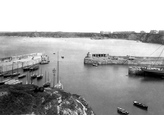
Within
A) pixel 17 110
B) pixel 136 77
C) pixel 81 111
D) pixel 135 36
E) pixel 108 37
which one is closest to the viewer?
pixel 17 110

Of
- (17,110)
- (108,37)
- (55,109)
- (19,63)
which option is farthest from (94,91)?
(108,37)

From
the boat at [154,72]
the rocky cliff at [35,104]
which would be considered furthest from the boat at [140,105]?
the boat at [154,72]

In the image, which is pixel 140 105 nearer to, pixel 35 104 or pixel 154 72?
pixel 35 104

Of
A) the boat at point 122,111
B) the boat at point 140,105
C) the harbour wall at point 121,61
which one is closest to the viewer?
the boat at point 122,111

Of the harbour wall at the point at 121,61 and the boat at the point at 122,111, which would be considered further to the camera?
the harbour wall at the point at 121,61

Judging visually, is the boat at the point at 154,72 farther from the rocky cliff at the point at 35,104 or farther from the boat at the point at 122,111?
the rocky cliff at the point at 35,104

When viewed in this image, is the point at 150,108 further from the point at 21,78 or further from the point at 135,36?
the point at 135,36

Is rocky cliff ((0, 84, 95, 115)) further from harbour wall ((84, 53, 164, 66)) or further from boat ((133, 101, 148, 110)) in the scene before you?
harbour wall ((84, 53, 164, 66))

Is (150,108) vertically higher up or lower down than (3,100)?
lower down

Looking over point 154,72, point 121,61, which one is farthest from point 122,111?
point 121,61

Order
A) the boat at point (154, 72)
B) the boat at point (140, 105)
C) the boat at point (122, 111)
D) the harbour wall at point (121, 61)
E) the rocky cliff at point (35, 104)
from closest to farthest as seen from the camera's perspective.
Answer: the rocky cliff at point (35, 104) < the boat at point (122, 111) < the boat at point (140, 105) < the boat at point (154, 72) < the harbour wall at point (121, 61)

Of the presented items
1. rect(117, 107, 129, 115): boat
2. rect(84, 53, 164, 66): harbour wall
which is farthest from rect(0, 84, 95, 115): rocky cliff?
rect(84, 53, 164, 66): harbour wall
